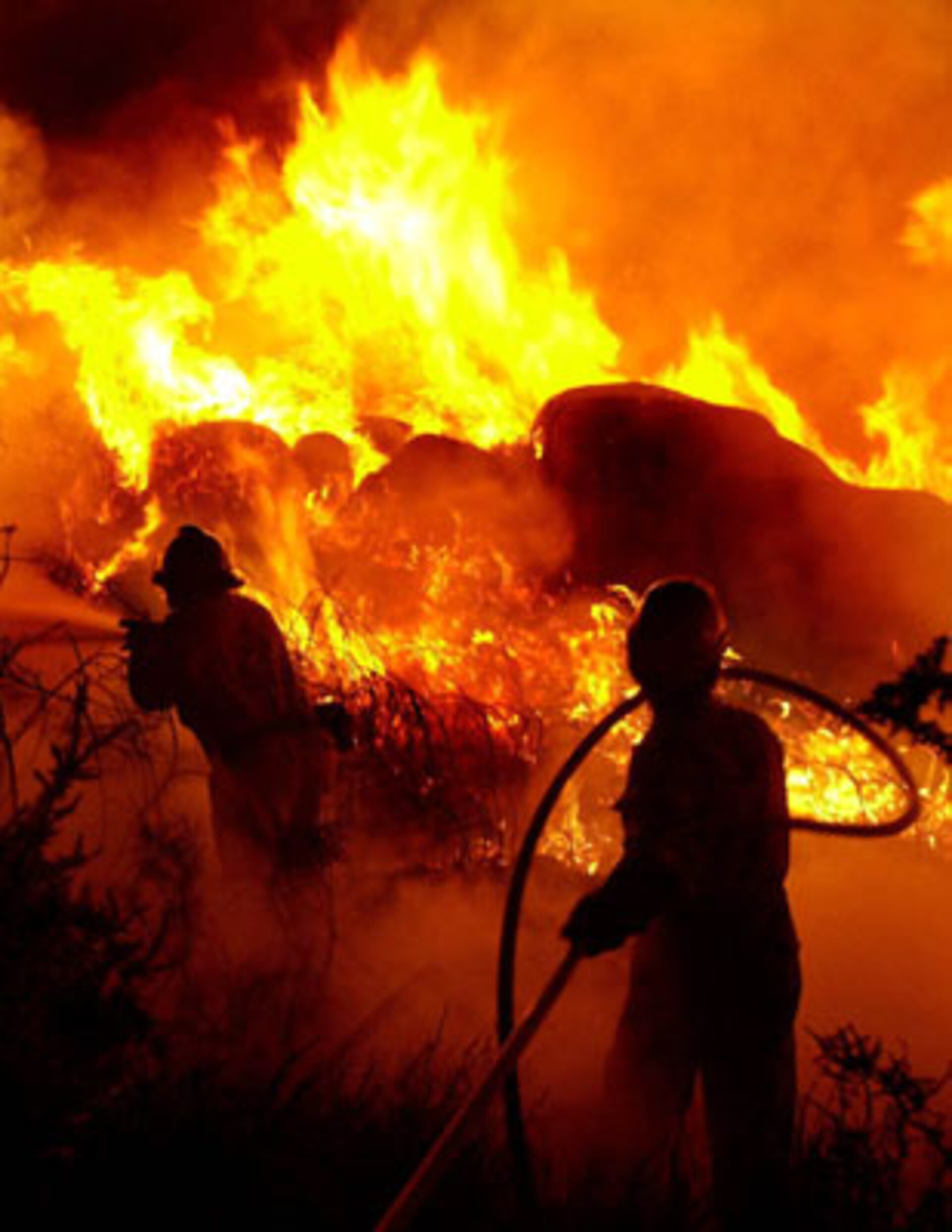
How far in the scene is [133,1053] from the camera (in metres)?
3.92

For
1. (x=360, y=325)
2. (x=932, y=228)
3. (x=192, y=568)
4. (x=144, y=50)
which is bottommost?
(x=192, y=568)

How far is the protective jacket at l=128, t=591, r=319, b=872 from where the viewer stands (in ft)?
15.4

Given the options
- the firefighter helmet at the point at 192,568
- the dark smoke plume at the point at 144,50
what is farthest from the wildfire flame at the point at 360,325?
the firefighter helmet at the point at 192,568

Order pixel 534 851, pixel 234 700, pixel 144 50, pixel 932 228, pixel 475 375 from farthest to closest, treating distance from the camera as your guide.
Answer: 1. pixel 144 50
2. pixel 932 228
3. pixel 475 375
4. pixel 234 700
5. pixel 534 851

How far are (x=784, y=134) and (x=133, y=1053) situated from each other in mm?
13318

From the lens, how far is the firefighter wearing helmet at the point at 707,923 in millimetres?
3113

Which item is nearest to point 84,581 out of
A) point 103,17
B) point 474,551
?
point 474,551

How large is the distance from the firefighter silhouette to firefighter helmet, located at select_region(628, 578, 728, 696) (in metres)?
2.11

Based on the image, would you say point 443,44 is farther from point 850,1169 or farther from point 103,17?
point 850,1169

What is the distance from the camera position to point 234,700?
4.73 metres

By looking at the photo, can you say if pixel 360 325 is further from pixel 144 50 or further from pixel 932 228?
pixel 932 228

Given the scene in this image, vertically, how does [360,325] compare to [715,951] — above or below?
above

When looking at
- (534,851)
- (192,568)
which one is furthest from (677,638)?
(192,568)

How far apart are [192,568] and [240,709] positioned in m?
0.65
